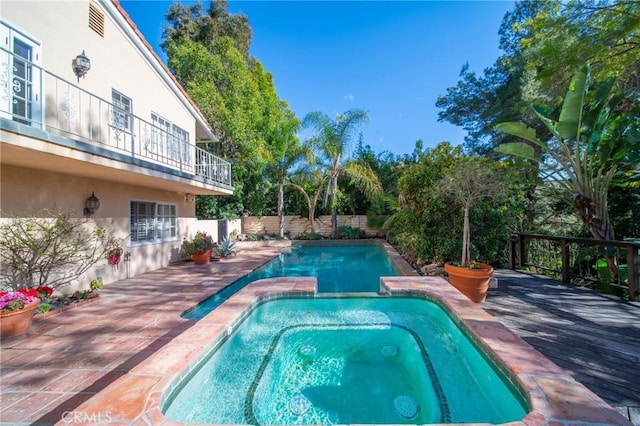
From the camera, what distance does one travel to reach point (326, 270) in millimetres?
10727

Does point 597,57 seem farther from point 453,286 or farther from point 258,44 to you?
point 258,44

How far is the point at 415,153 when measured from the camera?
20.9 metres

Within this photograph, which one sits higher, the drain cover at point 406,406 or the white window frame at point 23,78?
the white window frame at point 23,78

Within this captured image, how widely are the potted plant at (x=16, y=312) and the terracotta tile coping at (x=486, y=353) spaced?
3.16 meters

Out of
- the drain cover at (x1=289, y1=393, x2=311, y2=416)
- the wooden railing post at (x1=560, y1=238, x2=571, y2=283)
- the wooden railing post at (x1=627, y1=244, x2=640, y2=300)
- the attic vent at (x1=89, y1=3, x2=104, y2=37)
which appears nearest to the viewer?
the drain cover at (x1=289, y1=393, x2=311, y2=416)

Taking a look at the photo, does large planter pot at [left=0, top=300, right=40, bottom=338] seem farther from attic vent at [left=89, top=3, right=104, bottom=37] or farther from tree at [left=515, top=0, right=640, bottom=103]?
tree at [left=515, top=0, right=640, bottom=103]

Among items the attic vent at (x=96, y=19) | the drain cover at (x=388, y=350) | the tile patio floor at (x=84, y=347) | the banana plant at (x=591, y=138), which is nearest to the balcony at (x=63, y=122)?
the attic vent at (x=96, y=19)

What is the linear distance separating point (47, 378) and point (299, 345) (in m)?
3.35

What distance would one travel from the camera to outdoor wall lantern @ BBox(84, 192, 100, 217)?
693cm

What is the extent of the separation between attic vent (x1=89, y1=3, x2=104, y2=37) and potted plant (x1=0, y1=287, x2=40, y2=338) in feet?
25.4

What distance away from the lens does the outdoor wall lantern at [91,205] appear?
22.7 feet

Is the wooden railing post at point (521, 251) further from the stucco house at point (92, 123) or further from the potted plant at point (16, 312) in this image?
the potted plant at point (16, 312)

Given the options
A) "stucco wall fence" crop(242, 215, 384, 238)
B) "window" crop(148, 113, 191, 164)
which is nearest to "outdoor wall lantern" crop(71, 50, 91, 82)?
"window" crop(148, 113, 191, 164)

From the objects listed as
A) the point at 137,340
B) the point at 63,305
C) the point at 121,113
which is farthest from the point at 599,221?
the point at 121,113
